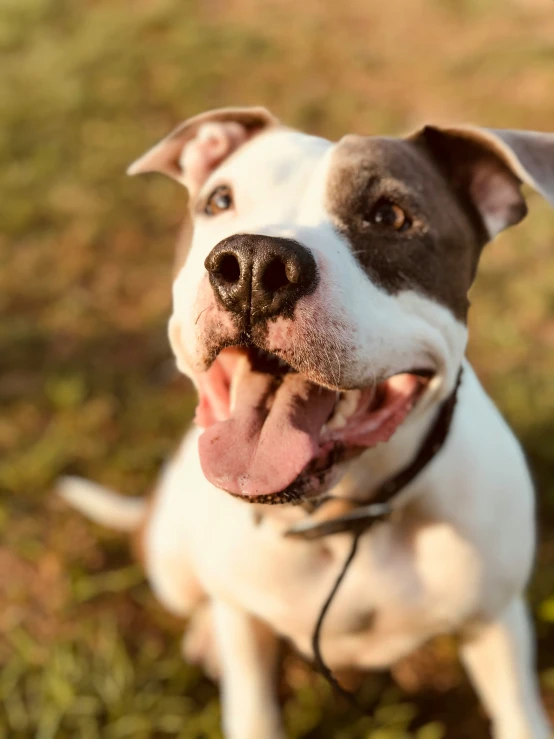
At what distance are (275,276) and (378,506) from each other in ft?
2.39

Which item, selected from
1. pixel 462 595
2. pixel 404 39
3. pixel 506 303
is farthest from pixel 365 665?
pixel 404 39

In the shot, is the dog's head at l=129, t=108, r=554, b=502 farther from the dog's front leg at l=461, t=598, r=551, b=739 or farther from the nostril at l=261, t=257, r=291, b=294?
the dog's front leg at l=461, t=598, r=551, b=739

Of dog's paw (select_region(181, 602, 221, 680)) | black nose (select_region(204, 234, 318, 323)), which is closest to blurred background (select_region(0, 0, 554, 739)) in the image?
dog's paw (select_region(181, 602, 221, 680))

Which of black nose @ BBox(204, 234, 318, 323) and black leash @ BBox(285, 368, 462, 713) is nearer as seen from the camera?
black nose @ BBox(204, 234, 318, 323)

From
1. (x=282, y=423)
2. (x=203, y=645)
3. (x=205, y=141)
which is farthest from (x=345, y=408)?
(x=203, y=645)

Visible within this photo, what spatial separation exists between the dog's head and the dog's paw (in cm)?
123

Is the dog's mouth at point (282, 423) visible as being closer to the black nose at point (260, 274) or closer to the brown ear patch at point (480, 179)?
the black nose at point (260, 274)

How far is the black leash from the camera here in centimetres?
189

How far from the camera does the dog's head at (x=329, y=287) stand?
1.52 metres

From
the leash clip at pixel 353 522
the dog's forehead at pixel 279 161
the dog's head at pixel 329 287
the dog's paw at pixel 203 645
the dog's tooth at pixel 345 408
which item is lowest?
the dog's paw at pixel 203 645

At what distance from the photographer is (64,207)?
531 centimetres

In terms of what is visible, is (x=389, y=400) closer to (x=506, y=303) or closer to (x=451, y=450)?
(x=451, y=450)

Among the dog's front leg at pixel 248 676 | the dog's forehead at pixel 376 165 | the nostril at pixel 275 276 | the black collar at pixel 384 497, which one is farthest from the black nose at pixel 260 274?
the dog's front leg at pixel 248 676

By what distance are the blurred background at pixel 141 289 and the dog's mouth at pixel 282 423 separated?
49.9 inches
